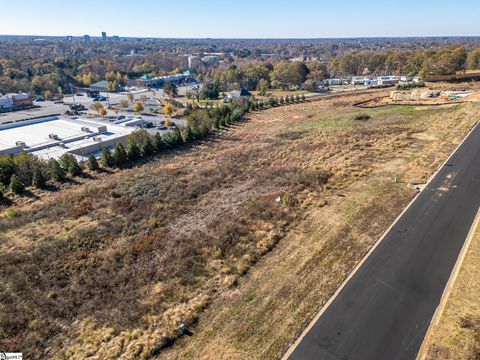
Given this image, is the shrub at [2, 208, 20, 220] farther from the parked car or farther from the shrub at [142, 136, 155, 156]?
the parked car

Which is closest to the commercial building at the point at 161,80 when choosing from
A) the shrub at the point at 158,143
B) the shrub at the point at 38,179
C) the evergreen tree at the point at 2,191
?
the shrub at the point at 158,143

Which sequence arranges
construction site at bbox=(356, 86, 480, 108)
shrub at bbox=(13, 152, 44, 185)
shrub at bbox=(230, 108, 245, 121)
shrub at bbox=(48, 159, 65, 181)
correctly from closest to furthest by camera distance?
shrub at bbox=(48, 159, 65, 181), shrub at bbox=(13, 152, 44, 185), construction site at bbox=(356, 86, 480, 108), shrub at bbox=(230, 108, 245, 121)

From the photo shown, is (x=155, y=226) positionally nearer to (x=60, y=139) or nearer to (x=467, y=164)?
(x=467, y=164)

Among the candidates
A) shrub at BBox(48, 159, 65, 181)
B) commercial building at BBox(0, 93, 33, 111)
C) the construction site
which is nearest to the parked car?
commercial building at BBox(0, 93, 33, 111)

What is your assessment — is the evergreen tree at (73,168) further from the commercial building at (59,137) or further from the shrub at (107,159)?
the commercial building at (59,137)

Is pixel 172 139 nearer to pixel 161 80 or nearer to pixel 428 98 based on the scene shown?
pixel 428 98

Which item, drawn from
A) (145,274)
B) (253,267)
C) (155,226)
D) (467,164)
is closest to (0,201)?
(155,226)

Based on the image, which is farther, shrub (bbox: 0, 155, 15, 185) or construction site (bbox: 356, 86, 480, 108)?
construction site (bbox: 356, 86, 480, 108)
